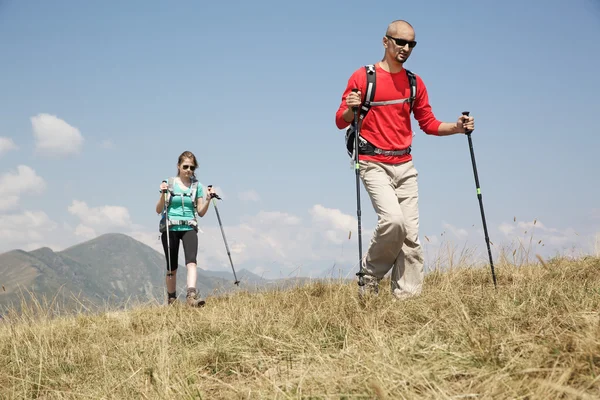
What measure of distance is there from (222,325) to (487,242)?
3.62 metres

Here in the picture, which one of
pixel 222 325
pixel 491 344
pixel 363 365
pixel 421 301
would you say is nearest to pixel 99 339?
pixel 222 325

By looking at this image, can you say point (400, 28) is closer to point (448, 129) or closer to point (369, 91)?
point (369, 91)

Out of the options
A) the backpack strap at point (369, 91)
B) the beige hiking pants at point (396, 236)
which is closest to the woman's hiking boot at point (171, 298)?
the beige hiking pants at point (396, 236)

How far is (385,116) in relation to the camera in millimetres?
6605

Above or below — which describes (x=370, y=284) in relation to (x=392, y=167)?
below

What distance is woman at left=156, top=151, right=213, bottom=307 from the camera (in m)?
9.69

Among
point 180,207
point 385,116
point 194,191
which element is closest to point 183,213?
point 180,207

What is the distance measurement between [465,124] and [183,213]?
5.12 meters

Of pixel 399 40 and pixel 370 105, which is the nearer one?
pixel 399 40

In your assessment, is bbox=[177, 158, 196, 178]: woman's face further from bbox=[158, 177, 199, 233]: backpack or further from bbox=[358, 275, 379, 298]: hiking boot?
bbox=[358, 275, 379, 298]: hiking boot

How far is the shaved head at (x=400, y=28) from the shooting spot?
6473 millimetres

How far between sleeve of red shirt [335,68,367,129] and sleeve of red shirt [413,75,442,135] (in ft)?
2.90

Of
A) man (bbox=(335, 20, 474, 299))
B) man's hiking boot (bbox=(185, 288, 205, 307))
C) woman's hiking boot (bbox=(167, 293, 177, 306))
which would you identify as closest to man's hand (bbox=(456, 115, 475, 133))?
man (bbox=(335, 20, 474, 299))

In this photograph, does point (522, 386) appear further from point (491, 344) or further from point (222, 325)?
point (222, 325)
